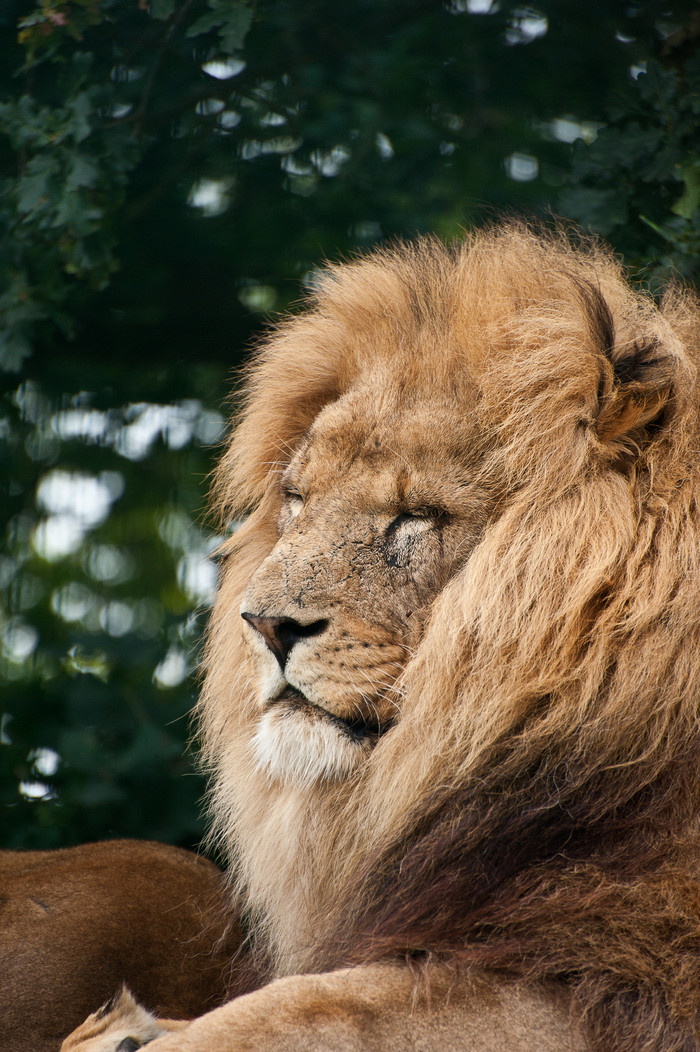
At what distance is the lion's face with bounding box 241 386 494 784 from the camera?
4.34 ft

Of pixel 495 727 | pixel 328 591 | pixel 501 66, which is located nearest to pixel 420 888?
pixel 495 727

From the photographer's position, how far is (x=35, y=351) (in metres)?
2.47

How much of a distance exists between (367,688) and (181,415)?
144 cm

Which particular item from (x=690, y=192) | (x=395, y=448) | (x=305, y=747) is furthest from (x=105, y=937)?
(x=690, y=192)

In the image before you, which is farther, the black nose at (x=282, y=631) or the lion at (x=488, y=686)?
the black nose at (x=282, y=631)

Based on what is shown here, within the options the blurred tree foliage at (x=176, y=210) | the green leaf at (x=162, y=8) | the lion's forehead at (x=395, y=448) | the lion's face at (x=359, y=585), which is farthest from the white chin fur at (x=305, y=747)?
the green leaf at (x=162, y=8)

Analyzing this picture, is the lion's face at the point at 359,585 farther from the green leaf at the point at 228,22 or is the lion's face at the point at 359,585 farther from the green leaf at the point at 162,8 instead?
the green leaf at the point at 162,8

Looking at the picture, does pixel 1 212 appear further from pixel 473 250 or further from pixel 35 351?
pixel 473 250

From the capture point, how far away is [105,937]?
1679 millimetres

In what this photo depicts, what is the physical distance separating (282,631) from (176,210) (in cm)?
146

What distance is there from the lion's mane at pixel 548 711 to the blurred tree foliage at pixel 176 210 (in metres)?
0.83

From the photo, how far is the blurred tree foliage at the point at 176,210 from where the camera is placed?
2.22 meters

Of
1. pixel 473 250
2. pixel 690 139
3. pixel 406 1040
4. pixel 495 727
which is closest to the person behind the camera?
pixel 406 1040

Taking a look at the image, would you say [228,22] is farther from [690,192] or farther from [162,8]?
[690,192]
